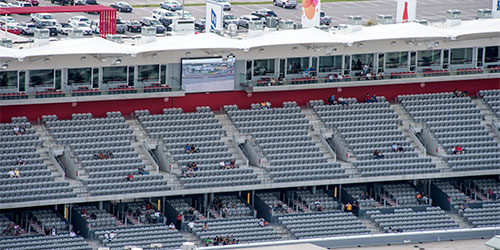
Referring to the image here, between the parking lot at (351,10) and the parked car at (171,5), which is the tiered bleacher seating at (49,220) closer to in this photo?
the parking lot at (351,10)

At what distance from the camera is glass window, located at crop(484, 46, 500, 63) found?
79.4 m

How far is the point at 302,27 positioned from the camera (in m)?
76.0

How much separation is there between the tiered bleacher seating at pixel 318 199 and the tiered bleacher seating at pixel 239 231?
3.71m

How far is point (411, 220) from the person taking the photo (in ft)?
230

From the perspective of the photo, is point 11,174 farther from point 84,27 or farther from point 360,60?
point 84,27

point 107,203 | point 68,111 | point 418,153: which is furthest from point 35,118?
point 418,153

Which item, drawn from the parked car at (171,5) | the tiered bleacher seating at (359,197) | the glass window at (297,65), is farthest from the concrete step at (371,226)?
the parked car at (171,5)

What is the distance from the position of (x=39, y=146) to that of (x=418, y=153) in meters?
20.5

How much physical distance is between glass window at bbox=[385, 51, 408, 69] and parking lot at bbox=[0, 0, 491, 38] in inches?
925

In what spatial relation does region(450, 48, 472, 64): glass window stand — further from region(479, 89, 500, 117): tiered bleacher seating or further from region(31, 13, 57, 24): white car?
region(31, 13, 57, 24): white car

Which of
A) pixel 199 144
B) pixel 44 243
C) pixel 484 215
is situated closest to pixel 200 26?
pixel 199 144

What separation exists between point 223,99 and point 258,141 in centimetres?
382

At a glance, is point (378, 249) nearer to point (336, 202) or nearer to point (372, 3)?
point (336, 202)

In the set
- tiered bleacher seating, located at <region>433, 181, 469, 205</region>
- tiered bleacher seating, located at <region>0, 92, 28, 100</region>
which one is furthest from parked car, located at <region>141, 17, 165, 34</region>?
tiered bleacher seating, located at <region>433, 181, 469, 205</region>
